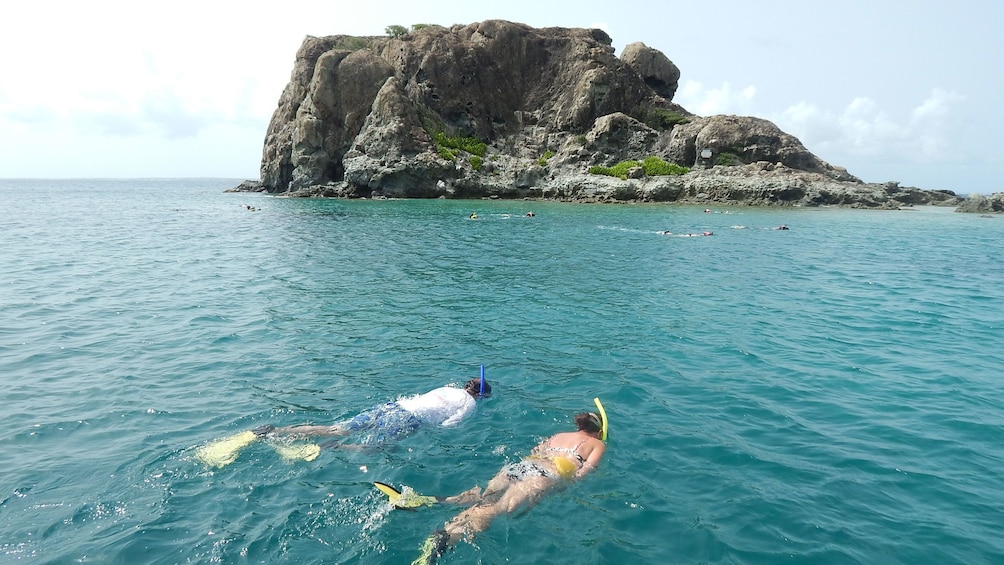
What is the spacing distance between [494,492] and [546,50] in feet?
302

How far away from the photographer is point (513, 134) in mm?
84062

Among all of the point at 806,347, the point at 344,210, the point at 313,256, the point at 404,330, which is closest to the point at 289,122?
the point at 344,210

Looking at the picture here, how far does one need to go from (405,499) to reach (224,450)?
3361 mm

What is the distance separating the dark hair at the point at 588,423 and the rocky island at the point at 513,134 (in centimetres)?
5757

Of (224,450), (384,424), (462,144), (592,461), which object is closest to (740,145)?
(462,144)

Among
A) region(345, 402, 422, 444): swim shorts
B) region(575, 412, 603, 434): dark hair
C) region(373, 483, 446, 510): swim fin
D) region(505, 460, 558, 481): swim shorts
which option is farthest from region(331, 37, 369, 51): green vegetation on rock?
region(373, 483, 446, 510): swim fin

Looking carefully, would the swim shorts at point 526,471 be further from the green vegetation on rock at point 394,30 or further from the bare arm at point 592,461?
the green vegetation on rock at point 394,30

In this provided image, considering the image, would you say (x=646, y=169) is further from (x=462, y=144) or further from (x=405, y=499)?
(x=405, y=499)

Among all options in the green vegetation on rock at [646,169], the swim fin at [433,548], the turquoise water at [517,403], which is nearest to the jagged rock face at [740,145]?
the green vegetation on rock at [646,169]

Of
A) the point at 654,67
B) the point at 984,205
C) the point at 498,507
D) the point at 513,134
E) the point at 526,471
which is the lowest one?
the point at 498,507

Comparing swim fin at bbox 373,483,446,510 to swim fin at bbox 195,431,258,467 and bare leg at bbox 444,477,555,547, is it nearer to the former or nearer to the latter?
bare leg at bbox 444,477,555,547

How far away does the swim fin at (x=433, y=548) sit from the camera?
6.24 metres

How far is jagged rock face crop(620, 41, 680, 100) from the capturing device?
90.4 m

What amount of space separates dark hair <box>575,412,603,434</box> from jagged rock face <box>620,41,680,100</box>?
90.5 meters
